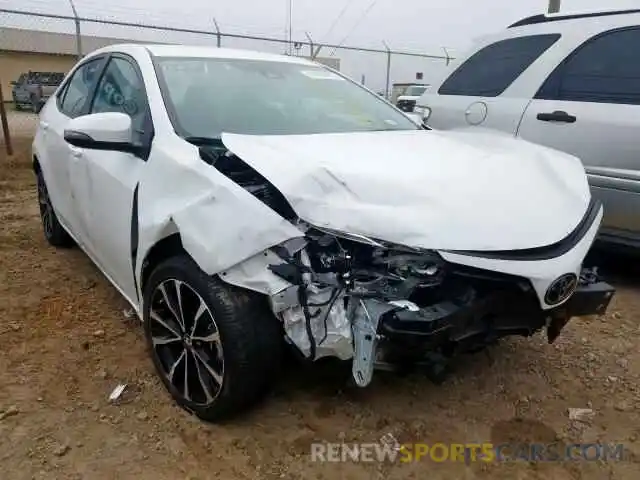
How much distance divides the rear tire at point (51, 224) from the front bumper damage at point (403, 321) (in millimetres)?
3034

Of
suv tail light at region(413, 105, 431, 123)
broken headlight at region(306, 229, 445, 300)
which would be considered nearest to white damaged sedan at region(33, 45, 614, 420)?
broken headlight at region(306, 229, 445, 300)

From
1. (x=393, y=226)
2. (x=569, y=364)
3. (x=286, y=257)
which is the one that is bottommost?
(x=569, y=364)

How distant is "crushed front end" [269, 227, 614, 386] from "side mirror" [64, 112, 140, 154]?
3.53ft

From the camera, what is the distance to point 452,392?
262 centimetres

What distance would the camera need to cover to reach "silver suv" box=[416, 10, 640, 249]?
3543 mm

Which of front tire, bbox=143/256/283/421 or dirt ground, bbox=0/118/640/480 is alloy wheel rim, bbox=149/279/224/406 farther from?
dirt ground, bbox=0/118/640/480

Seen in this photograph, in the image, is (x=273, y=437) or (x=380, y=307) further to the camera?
(x=273, y=437)

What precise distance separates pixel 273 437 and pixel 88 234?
68.6 inches

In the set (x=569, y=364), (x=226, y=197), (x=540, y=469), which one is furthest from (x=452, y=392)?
(x=226, y=197)

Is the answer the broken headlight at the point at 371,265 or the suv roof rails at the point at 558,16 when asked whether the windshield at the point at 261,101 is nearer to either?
the broken headlight at the point at 371,265

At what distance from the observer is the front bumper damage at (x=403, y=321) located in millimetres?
1869

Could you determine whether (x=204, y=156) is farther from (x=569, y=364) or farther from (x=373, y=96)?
(x=569, y=364)

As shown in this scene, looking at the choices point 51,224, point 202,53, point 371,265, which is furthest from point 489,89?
point 51,224

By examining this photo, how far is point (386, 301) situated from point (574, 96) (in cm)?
272
